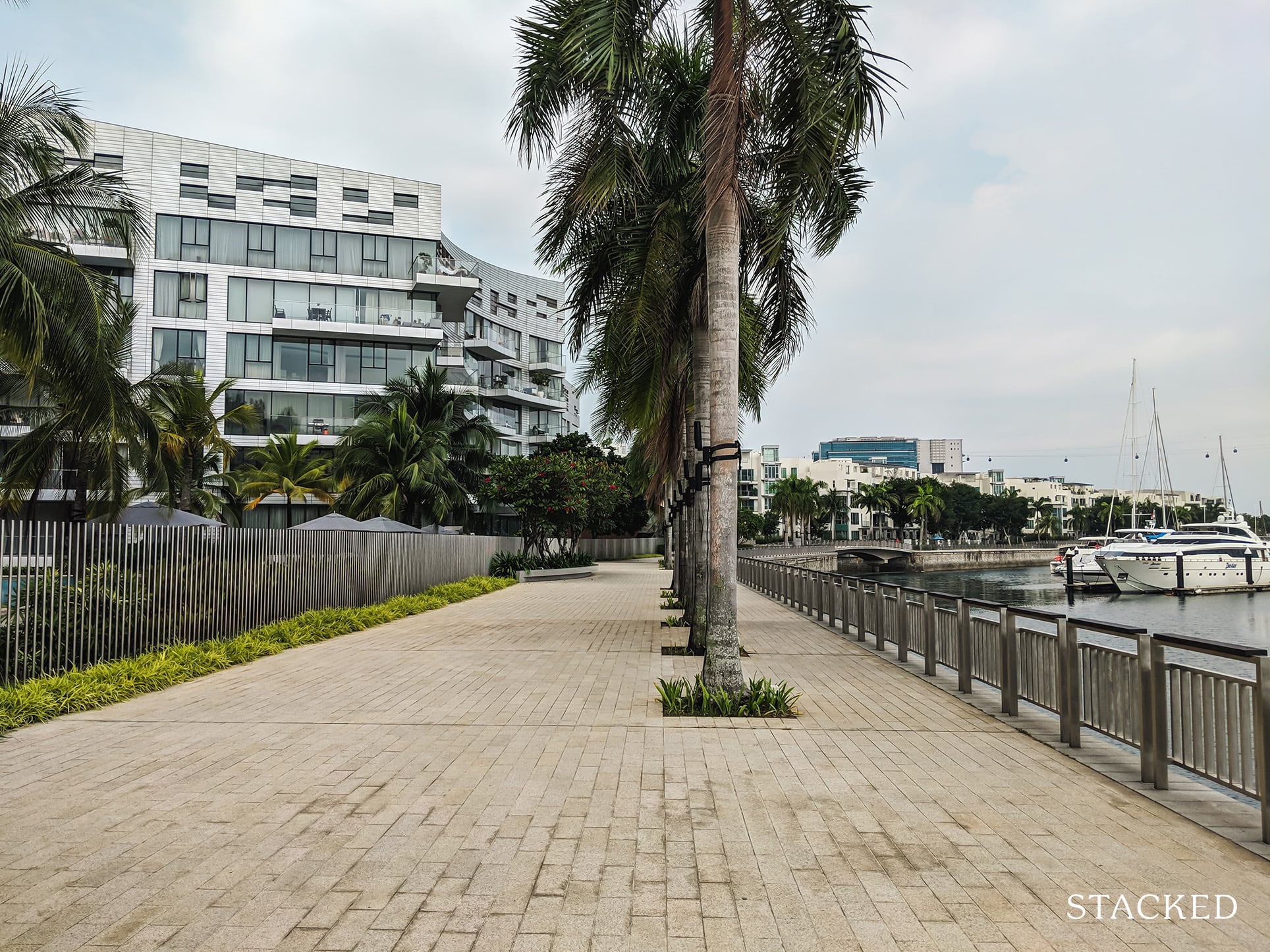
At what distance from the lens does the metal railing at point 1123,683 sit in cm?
498

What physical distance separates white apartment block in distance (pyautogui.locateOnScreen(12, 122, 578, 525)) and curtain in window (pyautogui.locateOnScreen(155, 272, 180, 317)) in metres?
0.05

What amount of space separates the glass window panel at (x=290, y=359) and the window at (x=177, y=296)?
4.01m

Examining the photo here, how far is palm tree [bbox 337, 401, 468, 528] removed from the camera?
37.5m

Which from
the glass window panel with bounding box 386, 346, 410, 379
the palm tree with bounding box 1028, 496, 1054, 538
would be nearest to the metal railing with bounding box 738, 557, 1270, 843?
the glass window panel with bounding box 386, 346, 410, 379

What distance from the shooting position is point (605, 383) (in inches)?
709

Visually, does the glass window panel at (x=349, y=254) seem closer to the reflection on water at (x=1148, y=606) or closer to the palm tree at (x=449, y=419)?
the palm tree at (x=449, y=419)

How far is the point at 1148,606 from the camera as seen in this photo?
42.9m

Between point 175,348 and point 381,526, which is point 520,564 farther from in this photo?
point 175,348

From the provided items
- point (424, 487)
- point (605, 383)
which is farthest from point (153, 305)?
point (605, 383)

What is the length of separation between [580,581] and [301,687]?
25704 millimetres

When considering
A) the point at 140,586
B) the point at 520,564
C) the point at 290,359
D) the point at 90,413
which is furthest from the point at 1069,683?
the point at 290,359

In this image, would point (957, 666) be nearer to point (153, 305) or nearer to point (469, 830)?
point (469, 830)

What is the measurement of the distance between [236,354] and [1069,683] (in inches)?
1777

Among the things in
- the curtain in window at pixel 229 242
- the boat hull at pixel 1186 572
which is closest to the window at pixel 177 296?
the curtain in window at pixel 229 242
